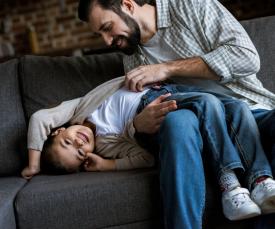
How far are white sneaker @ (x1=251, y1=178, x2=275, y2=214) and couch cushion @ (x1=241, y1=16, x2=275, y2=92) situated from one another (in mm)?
740

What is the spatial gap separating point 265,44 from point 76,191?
110 centimetres

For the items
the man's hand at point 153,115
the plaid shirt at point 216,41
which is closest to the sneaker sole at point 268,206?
the man's hand at point 153,115

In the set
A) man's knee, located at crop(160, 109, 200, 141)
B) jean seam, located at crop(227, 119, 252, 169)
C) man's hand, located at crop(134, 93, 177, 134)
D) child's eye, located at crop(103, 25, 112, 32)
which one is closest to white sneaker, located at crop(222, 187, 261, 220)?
jean seam, located at crop(227, 119, 252, 169)

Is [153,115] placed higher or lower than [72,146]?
higher

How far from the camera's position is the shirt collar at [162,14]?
5.65ft

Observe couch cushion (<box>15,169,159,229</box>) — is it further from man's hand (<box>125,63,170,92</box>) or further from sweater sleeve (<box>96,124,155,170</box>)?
man's hand (<box>125,63,170,92</box>)

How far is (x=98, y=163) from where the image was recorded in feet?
5.17

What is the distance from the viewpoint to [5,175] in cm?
183

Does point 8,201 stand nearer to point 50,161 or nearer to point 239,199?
point 50,161

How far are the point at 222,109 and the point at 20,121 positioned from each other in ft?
3.12

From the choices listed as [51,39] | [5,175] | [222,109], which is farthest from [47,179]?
[51,39]

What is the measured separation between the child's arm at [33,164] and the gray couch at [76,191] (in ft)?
0.13

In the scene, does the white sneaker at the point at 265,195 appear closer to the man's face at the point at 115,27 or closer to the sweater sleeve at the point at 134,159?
the sweater sleeve at the point at 134,159

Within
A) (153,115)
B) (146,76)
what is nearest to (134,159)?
(153,115)
